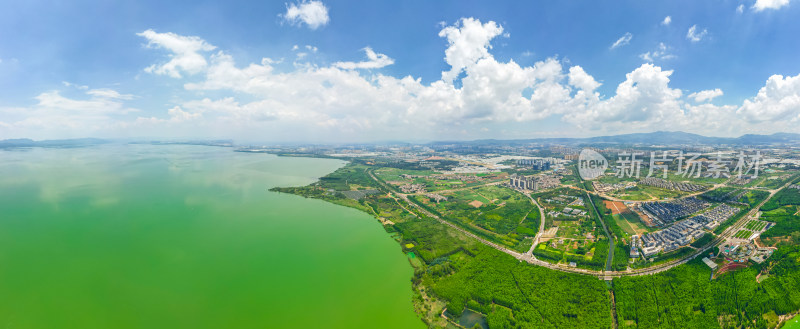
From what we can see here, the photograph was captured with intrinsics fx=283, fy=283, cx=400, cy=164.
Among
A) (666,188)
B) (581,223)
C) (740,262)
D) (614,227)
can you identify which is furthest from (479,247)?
(666,188)

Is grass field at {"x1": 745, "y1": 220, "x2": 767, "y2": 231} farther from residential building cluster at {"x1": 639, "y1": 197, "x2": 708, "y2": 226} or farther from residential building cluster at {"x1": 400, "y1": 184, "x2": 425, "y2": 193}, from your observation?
residential building cluster at {"x1": 400, "y1": 184, "x2": 425, "y2": 193}

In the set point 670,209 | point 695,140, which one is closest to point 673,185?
point 670,209

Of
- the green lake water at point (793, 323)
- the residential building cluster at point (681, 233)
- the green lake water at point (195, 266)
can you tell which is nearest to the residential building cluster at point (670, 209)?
the residential building cluster at point (681, 233)

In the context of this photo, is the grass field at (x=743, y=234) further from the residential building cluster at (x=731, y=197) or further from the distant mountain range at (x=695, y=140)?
the distant mountain range at (x=695, y=140)

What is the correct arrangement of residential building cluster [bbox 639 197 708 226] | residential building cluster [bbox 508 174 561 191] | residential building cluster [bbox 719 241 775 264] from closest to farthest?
residential building cluster [bbox 719 241 775 264] → residential building cluster [bbox 639 197 708 226] → residential building cluster [bbox 508 174 561 191]

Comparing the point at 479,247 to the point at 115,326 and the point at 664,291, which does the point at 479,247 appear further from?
the point at 115,326

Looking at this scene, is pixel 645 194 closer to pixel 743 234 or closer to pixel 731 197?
pixel 731 197

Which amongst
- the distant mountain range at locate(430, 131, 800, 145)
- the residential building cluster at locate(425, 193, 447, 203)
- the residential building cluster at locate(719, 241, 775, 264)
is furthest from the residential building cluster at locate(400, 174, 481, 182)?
Answer: the distant mountain range at locate(430, 131, 800, 145)
